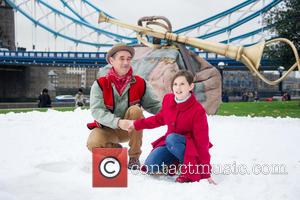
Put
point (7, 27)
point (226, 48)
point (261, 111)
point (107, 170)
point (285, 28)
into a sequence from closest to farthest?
point (107, 170) → point (226, 48) → point (261, 111) → point (285, 28) → point (7, 27)

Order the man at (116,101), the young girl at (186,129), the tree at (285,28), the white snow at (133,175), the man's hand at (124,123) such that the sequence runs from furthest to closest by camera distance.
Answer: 1. the tree at (285,28)
2. the man at (116,101)
3. the man's hand at (124,123)
4. the young girl at (186,129)
5. the white snow at (133,175)

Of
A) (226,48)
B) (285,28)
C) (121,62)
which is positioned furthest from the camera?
(285,28)

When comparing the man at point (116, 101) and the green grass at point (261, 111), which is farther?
the green grass at point (261, 111)

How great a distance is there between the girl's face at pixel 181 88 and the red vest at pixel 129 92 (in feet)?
1.50

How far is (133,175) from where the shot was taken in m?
2.83

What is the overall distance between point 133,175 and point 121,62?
2.76ft

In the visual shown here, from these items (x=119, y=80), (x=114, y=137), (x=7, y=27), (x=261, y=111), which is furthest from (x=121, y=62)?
(x=7, y=27)

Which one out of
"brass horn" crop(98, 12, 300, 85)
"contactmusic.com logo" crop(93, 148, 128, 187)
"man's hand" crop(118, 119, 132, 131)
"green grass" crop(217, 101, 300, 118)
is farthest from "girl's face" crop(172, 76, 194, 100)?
"green grass" crop(217, 101, 300, 118)

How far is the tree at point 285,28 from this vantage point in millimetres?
13289

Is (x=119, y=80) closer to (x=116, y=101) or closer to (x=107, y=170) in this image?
(x=116, y=101)

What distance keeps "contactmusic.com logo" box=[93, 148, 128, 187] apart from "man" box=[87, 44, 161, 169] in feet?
0.86

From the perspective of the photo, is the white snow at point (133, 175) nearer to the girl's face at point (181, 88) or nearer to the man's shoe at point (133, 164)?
the man's shoe at point (133, 164)

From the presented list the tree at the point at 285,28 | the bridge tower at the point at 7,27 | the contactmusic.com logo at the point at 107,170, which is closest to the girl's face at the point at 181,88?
the contactmusic.com logo at the point at 107,170

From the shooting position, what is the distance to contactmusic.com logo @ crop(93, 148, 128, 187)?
2.51 m
